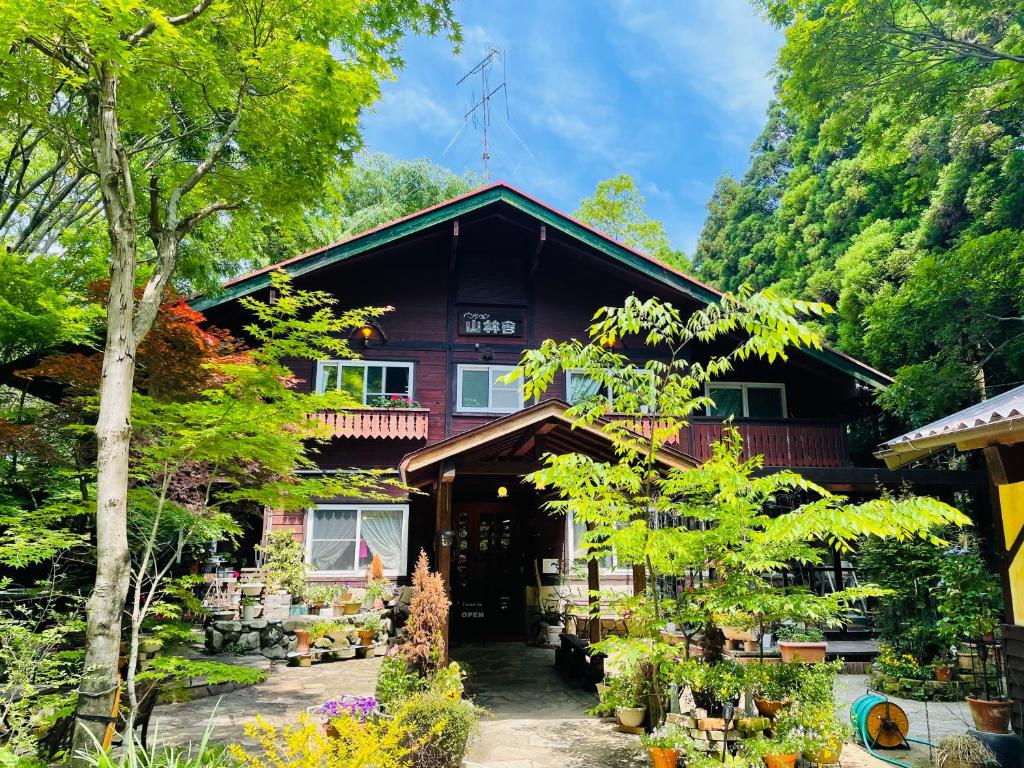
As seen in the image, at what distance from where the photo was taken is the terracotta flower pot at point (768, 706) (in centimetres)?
598

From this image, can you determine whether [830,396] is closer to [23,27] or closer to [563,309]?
[563,309]

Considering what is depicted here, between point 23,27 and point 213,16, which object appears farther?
point 213,16

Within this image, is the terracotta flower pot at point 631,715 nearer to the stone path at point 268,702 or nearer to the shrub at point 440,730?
the shrub at point 440,730

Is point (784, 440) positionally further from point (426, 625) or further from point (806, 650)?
point (426, 625)

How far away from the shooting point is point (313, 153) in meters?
7.72

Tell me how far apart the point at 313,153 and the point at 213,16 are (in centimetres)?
167

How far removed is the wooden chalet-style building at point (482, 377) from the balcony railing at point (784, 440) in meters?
0.03

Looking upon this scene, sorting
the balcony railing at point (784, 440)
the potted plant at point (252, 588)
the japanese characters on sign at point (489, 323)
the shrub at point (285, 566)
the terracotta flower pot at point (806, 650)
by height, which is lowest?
the terracotta flower pot at point (806, 650)

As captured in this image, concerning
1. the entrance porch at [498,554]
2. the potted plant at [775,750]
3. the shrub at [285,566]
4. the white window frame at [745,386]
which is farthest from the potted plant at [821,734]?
the white window frame at [745,386]

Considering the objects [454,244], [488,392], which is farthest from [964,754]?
[454,244]

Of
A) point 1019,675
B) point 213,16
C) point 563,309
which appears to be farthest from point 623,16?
point 1019,675

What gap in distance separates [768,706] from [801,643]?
351 centimetres

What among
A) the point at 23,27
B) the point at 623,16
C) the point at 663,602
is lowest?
the point at 663,602

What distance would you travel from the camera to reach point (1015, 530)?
5191 mm
